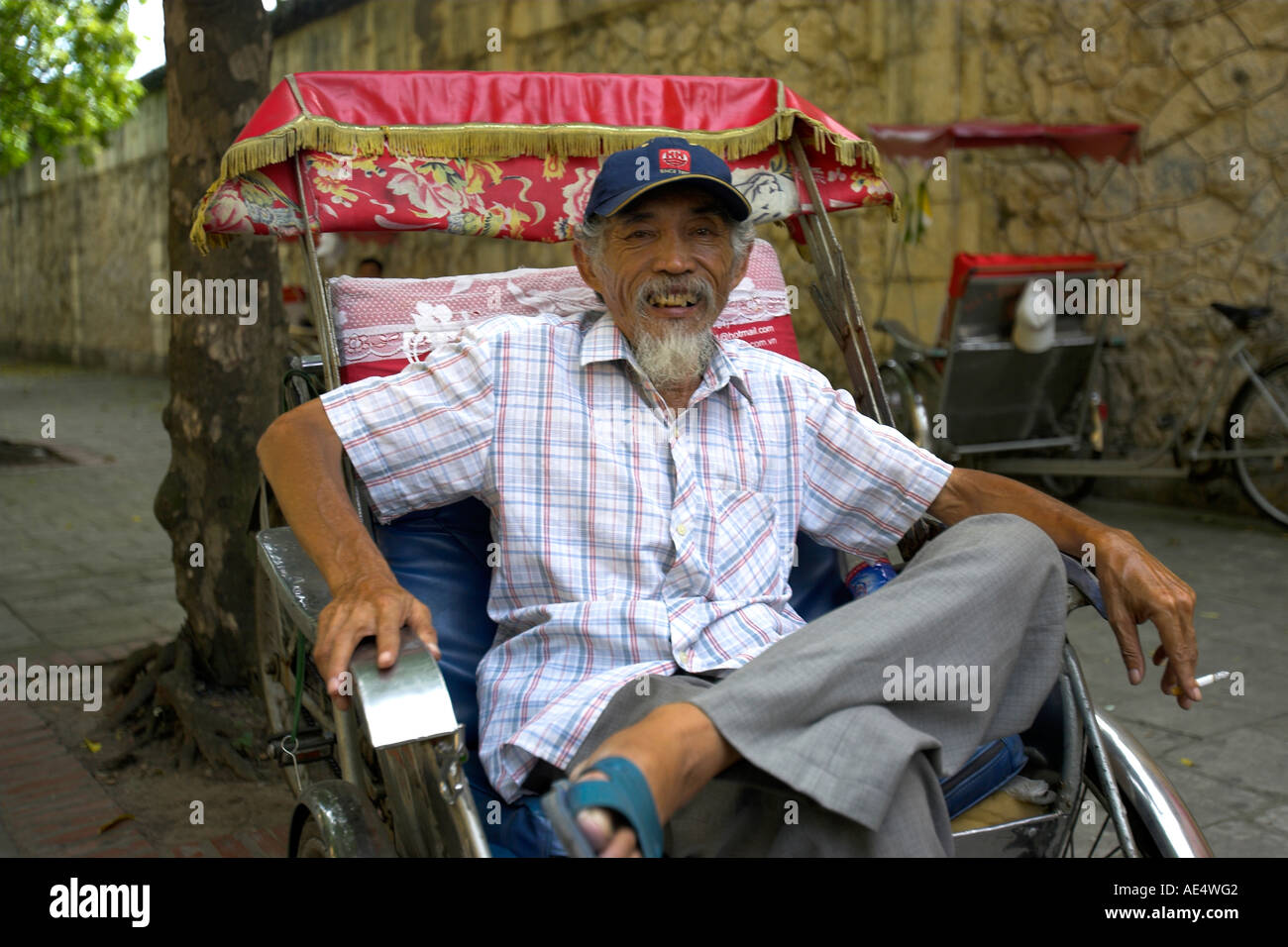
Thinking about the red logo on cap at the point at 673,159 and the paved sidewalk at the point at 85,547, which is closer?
the red logo on cap at the point at 673,159

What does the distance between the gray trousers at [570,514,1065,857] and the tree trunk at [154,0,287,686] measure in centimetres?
232

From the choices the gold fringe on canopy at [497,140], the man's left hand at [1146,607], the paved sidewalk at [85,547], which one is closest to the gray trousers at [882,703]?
the man's left hand at [1146,607]

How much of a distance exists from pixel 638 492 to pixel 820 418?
473 mm

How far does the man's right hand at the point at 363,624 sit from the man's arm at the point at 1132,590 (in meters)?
1.16

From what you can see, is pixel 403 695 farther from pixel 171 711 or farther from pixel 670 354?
pixel 171 711

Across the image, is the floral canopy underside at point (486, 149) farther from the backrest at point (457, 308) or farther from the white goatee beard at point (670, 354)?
the white goatee beard at point (670, 354)

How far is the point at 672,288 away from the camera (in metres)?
2.39

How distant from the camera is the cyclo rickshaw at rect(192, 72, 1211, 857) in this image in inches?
80.1

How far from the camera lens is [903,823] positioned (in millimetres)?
1645

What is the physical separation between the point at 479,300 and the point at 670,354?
0.66 m

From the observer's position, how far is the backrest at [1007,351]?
6070 mm

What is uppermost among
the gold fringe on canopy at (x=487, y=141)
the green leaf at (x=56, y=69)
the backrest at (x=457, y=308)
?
the green leaf at (x=56, y=69)
